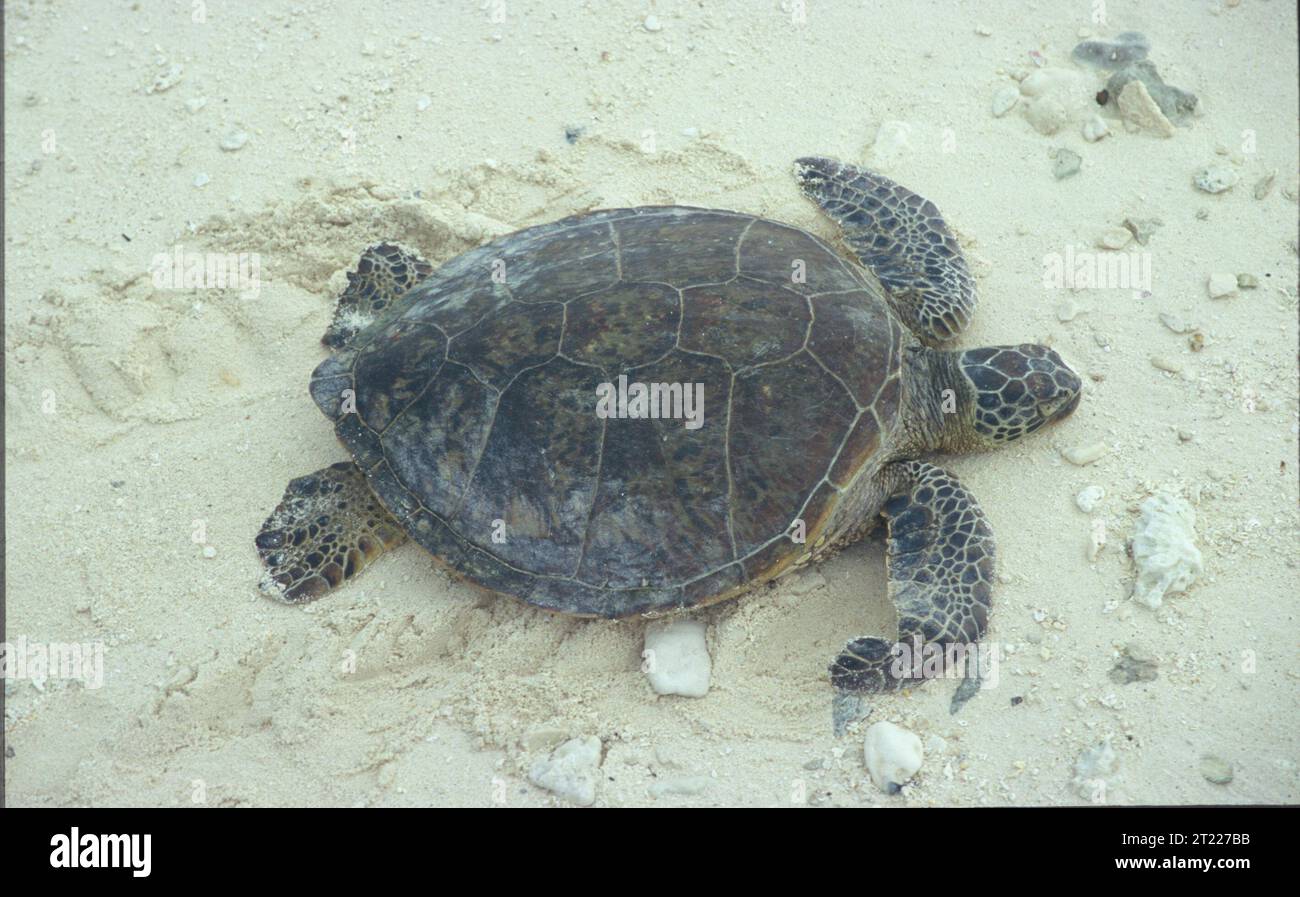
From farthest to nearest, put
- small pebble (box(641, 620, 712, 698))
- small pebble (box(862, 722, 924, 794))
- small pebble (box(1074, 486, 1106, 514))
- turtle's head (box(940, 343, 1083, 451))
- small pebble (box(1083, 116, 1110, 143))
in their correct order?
Result: 1. small pebble (box(1083, 116, 1110, 143))
2. turtle's head (box(940, 343, 1083, 451))
3. small pebble (box(1074, 486, 1106, 514))
4. small pebble (box(641, 620, 712, 698))
5. small pebble (box(862, 722, 924, 794))

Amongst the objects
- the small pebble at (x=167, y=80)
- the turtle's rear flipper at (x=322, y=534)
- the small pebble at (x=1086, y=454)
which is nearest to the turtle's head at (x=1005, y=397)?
the small pebble at (x=1086, y=454)

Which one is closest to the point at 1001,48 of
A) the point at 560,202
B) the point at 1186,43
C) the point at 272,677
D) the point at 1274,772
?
the point at 1186,43

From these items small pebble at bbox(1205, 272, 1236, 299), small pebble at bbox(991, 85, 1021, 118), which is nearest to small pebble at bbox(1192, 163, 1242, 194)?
small pebble at bbox(1205, 272, 1236, 299)

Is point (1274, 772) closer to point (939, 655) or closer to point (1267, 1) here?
point (939, 655)

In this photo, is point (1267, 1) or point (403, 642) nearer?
point (403, 642)

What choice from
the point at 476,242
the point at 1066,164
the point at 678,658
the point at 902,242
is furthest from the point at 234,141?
the point at 1066,164

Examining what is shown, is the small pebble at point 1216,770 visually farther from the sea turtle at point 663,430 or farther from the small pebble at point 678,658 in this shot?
the small pebble at point 678,658

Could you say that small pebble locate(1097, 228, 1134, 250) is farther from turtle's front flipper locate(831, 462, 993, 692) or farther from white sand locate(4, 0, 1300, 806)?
turtle's front flipper locate(831, 462, 993, 692)
